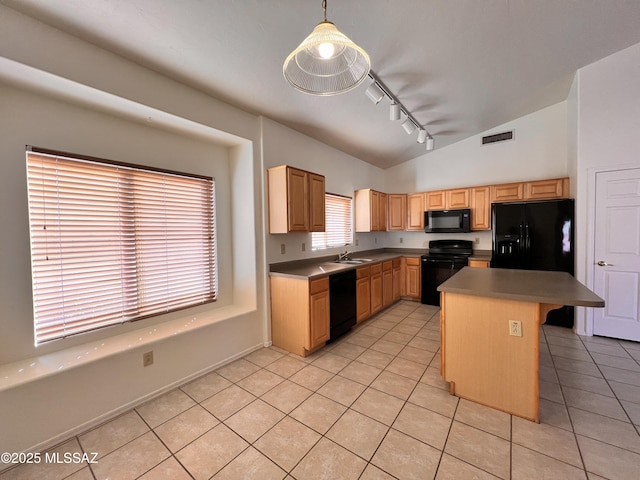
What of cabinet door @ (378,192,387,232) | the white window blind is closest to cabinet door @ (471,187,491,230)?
cabinet door @ (378,192,387,232)

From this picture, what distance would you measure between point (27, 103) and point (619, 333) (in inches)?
247

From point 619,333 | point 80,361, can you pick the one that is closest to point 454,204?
point 619,333

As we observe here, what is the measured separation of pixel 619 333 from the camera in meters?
3.16

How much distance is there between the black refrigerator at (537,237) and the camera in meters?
3.48

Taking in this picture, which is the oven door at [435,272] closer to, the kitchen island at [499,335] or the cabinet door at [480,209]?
the cabinet door at [480,209]

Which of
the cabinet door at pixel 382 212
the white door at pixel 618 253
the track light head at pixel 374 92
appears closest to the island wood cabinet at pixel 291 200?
the track light head at pixel 374 92

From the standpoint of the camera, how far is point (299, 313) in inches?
113

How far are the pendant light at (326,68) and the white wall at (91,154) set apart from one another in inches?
55.0

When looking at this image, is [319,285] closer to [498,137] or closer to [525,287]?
[525,287]

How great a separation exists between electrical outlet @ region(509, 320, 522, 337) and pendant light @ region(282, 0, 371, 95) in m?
1.96

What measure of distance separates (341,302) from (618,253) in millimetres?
3421

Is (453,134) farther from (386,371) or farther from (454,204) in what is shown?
(386,371)

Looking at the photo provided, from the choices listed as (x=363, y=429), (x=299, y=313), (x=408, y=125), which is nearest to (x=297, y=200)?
(x=299, y=313)

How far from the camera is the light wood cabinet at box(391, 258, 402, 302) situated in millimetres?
4734
